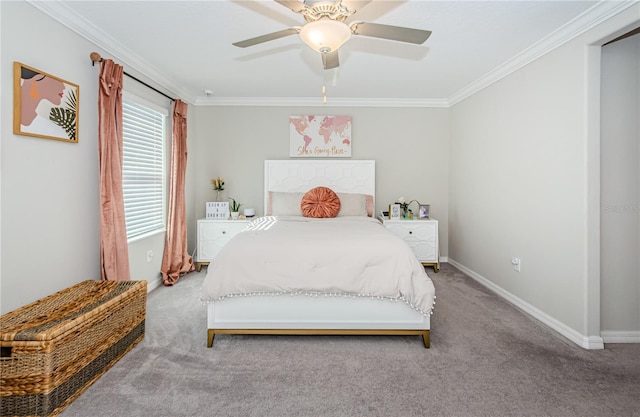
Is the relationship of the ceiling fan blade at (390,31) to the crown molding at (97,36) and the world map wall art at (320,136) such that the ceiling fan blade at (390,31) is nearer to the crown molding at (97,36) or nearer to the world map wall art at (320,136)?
the crown molding at (97,36)

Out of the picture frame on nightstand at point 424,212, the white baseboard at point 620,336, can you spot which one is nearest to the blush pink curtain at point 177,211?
the picture frame on nightstand at point 424,212

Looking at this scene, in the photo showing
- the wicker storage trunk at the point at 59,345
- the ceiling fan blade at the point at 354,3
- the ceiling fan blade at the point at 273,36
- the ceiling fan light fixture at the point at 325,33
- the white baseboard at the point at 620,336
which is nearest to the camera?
the wicker storage trunk at the point at 59,345

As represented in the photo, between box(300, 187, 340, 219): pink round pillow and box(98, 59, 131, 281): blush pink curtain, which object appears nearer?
box(98, 59, 131, 281): blush pink curtain

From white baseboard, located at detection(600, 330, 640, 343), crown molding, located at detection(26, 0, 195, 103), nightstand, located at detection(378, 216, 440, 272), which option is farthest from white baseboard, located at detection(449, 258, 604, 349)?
crown molding, located at detection(26, 0, 195, 103)

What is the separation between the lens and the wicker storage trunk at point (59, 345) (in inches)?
62.8

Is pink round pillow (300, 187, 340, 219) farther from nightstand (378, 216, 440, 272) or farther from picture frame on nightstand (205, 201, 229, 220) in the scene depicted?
picture frame on nightstand (205, 201, 229, 220)

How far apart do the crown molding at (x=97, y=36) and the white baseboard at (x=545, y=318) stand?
4423mm

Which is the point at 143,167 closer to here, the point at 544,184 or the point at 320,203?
the point at 320,203

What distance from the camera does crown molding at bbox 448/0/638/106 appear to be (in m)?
2.20

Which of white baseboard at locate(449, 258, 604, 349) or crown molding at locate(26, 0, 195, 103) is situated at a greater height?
crown molding at locate(26, 0, 195, 103)

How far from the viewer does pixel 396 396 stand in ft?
6.04

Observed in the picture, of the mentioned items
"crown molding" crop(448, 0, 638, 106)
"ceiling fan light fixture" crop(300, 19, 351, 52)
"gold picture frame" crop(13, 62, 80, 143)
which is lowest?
"gold picture frame" crop(13, 62, 80, 143)

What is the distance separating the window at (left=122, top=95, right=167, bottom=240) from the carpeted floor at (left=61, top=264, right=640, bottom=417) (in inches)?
53.0

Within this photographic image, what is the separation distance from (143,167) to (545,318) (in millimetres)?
4249
